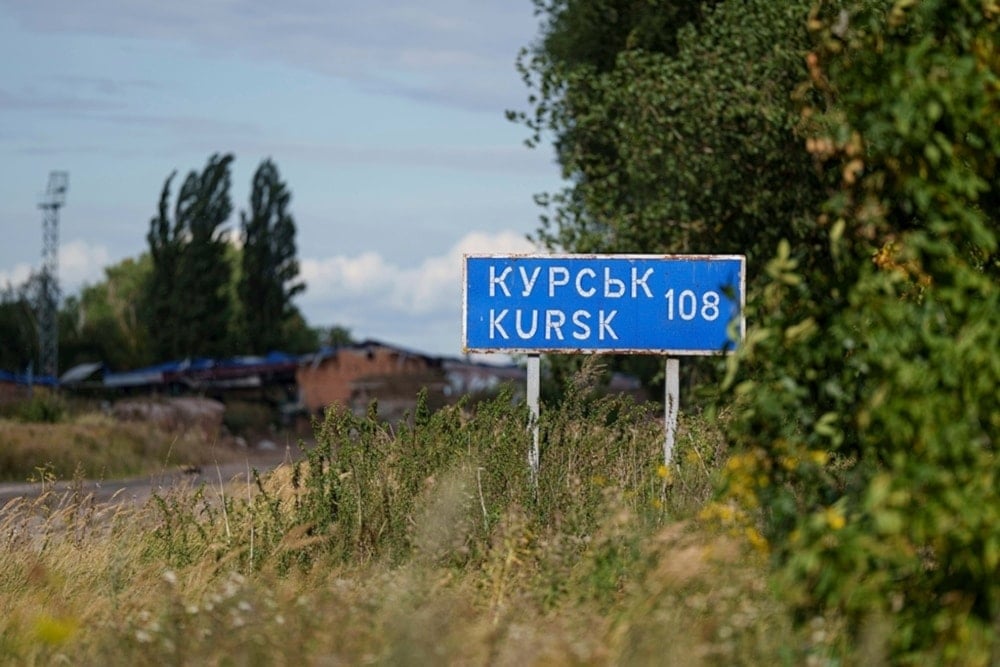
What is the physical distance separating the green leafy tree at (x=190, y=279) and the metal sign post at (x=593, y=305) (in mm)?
52031

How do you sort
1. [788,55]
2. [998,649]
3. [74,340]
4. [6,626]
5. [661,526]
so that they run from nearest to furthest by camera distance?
1. [998,649]
2. [6,626]
3. [661,526]
4. [788,55]
5. [74,340]

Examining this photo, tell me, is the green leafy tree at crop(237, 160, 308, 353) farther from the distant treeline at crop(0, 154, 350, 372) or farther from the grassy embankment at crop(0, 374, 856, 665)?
the grassy embankment at crop(0, 374, 856, 665)

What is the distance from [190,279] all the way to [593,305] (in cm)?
5255

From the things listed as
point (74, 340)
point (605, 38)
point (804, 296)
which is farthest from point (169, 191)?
point (804, 296)

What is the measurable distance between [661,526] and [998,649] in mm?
3676

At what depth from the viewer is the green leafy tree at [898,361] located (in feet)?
19.1

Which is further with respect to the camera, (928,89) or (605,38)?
(605,38)

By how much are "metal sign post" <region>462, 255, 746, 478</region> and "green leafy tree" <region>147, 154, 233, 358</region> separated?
52.0 meters

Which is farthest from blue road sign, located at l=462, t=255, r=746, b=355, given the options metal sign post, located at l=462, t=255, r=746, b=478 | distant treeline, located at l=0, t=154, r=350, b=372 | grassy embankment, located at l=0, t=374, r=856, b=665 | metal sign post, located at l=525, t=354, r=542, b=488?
distant treeline, located at l=0, t=154, r=350, b=372

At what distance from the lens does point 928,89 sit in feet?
20.8

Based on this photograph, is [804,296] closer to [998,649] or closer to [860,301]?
[860,301]

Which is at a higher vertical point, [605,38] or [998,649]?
[605,38]

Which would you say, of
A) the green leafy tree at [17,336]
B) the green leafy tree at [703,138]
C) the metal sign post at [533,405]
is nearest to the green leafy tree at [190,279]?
the green leafy tree at [17,336]

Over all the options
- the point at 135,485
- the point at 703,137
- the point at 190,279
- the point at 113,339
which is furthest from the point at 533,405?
the point at 113,339
